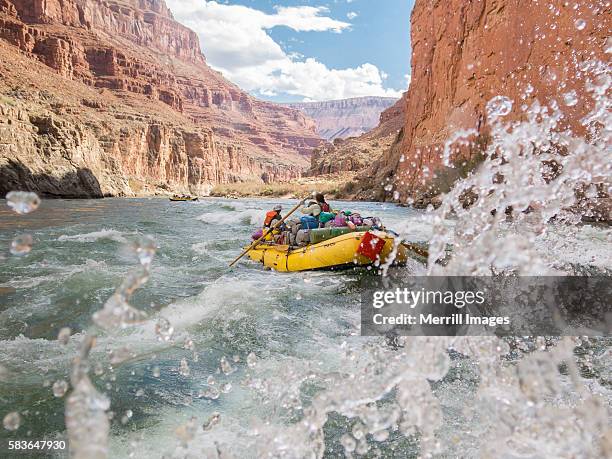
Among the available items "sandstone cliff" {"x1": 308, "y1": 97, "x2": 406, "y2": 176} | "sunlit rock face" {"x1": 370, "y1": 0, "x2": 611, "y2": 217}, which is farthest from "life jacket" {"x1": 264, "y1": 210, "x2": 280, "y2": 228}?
"sandstone cliff" {"x1": 308, "y1": 97, "x2": 406, "y2": 176}

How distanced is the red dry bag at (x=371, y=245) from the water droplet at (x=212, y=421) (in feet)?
16.2

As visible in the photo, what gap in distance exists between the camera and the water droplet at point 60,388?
3.31 m

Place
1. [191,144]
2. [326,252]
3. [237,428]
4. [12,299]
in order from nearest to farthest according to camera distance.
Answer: [237,428] < [12,299] < [326,252] < [191,144]

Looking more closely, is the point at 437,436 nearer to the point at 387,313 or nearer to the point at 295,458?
the point at 295,458

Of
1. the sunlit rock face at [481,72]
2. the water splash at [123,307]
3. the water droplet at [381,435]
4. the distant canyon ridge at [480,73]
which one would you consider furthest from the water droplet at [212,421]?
the sunlit rock face at [481,72]

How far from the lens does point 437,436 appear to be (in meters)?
2.87

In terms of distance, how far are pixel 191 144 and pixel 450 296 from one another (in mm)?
99465

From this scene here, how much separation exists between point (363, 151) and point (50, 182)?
1993 inches

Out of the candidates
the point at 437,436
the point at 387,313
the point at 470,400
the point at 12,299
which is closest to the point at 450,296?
the point at 387,313

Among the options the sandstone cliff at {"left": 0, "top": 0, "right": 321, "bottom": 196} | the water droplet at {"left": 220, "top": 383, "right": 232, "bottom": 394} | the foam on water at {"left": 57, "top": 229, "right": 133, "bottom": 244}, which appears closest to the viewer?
the water droplet at {"left": 220, "top": 383, "right": 232, "bottom": 394}

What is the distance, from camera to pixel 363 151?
73.2 m

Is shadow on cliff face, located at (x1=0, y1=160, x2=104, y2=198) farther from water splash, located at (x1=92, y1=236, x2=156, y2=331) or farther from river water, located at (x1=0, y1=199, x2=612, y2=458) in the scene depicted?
water splash, located at (x1=92, y1=236, x2=156, y2=331)

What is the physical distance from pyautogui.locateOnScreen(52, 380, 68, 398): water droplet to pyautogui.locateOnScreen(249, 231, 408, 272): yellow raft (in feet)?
17.4

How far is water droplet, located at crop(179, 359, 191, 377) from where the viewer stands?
13.0 ft
